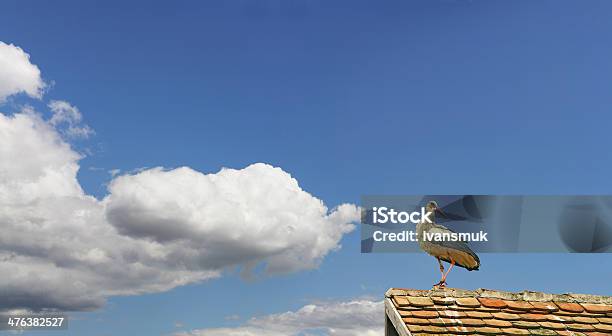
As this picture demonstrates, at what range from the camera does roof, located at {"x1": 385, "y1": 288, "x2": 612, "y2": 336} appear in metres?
7.90

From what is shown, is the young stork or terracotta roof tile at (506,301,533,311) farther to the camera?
the young stork

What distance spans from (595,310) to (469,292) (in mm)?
1788

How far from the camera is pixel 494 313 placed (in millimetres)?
8367

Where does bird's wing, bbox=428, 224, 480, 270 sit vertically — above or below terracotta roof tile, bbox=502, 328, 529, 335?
above

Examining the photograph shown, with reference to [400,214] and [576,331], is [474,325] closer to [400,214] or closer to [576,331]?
[576,331]

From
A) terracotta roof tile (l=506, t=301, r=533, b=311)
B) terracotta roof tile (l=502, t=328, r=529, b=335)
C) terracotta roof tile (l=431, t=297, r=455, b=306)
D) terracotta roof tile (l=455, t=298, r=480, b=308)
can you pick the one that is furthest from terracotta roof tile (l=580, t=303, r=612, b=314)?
terracotta roof tile (l=431, t=297, r=455, b=306)

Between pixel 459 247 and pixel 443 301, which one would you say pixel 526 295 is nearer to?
pixel 443 301

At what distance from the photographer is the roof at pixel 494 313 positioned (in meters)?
7.90

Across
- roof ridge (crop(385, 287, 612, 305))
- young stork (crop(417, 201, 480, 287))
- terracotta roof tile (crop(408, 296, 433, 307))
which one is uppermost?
young stork (crop(417, 201, 480, 287))

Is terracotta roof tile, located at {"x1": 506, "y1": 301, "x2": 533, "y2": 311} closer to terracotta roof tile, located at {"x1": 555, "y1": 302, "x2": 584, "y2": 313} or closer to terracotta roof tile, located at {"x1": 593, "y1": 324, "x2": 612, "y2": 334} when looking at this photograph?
terracotta roof tile, located at {"x1": 555, "y1": 302, "x2": 584, "y2": 313}

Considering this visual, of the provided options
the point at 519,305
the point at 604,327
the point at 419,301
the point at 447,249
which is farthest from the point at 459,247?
the point at 604,327

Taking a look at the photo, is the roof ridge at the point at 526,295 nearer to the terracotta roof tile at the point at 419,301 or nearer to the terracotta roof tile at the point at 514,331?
the terracotta roof tile at the point at 419,301

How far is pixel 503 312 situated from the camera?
27.6 ft

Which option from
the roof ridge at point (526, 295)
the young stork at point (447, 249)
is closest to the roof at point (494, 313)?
the roof ridge at point (526, 295)
